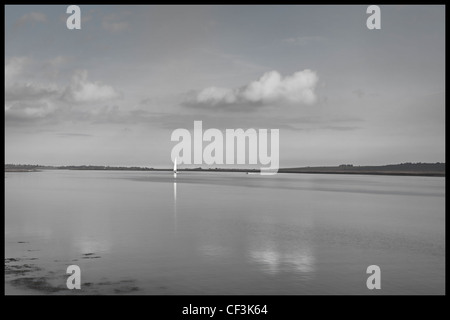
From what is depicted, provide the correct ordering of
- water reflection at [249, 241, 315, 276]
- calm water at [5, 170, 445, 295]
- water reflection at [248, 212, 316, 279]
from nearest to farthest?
calm water at [5, 170, 445, 295] → water reflection at [249, 241, 315, 276] → water reflection at [248, 212, 316, 279]

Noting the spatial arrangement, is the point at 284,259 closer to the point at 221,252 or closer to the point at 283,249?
the point at 283,249

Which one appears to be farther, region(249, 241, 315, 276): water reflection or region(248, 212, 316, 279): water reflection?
region(248, 212, 316, 279): water reflection

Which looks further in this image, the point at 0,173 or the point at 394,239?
the point at 394,239

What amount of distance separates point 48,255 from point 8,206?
29965 mm

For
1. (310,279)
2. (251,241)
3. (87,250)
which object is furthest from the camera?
(251,241)

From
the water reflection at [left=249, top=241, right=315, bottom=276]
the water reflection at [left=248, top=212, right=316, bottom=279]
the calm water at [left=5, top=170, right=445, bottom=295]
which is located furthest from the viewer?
the water reflection at [left=248, top=212, right=316, bottom=279]

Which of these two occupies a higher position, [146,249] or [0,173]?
[0,173]

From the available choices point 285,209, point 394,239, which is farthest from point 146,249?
point 285,209

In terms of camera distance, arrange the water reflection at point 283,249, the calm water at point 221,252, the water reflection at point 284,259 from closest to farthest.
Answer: the calm water at point 221,252 < the water reflection at point 284,259 < the water reflection at point 283,249

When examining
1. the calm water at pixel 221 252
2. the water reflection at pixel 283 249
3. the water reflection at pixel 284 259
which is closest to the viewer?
the calm water at pixel 221 252

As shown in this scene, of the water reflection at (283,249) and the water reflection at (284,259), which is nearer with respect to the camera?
the water reflection at (284,259)
